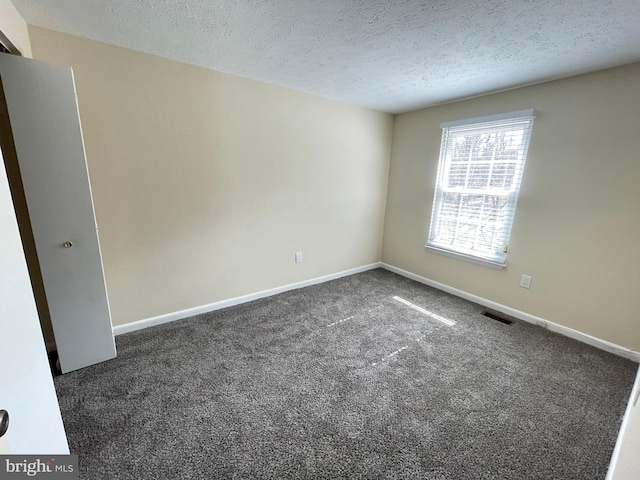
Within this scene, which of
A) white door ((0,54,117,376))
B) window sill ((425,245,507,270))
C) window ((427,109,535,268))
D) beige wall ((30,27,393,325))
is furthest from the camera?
window sill ((425,245,507,270))

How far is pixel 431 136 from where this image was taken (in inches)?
130

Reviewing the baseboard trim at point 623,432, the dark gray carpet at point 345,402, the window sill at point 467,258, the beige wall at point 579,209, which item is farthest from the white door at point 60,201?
the beige wall at point 579,209

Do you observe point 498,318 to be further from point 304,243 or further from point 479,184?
point 304,243

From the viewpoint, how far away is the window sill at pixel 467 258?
9.34ft

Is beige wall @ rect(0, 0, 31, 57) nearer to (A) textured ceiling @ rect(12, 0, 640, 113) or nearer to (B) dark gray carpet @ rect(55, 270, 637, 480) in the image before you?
(A) textured ceiling @ rect(12, 0, 640, 113)

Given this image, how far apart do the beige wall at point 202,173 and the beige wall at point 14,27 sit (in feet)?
0.24

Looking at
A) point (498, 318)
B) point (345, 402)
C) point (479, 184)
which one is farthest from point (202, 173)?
point (498, 318)

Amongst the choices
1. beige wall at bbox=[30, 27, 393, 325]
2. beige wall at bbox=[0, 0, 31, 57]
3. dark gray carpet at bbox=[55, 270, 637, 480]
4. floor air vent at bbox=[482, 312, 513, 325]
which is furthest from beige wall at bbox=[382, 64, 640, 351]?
beige wall at bbox=[0, 0, 31, 57]

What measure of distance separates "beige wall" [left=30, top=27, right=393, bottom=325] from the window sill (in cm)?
127

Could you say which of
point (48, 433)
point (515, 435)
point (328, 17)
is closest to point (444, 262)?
point (515, 435)

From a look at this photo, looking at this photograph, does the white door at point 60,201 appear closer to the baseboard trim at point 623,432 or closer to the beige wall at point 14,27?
the beige wall at point 14,27

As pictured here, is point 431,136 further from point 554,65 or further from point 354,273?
point 354,273

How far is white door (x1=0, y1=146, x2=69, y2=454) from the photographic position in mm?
601

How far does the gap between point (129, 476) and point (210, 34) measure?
2.51 metres
